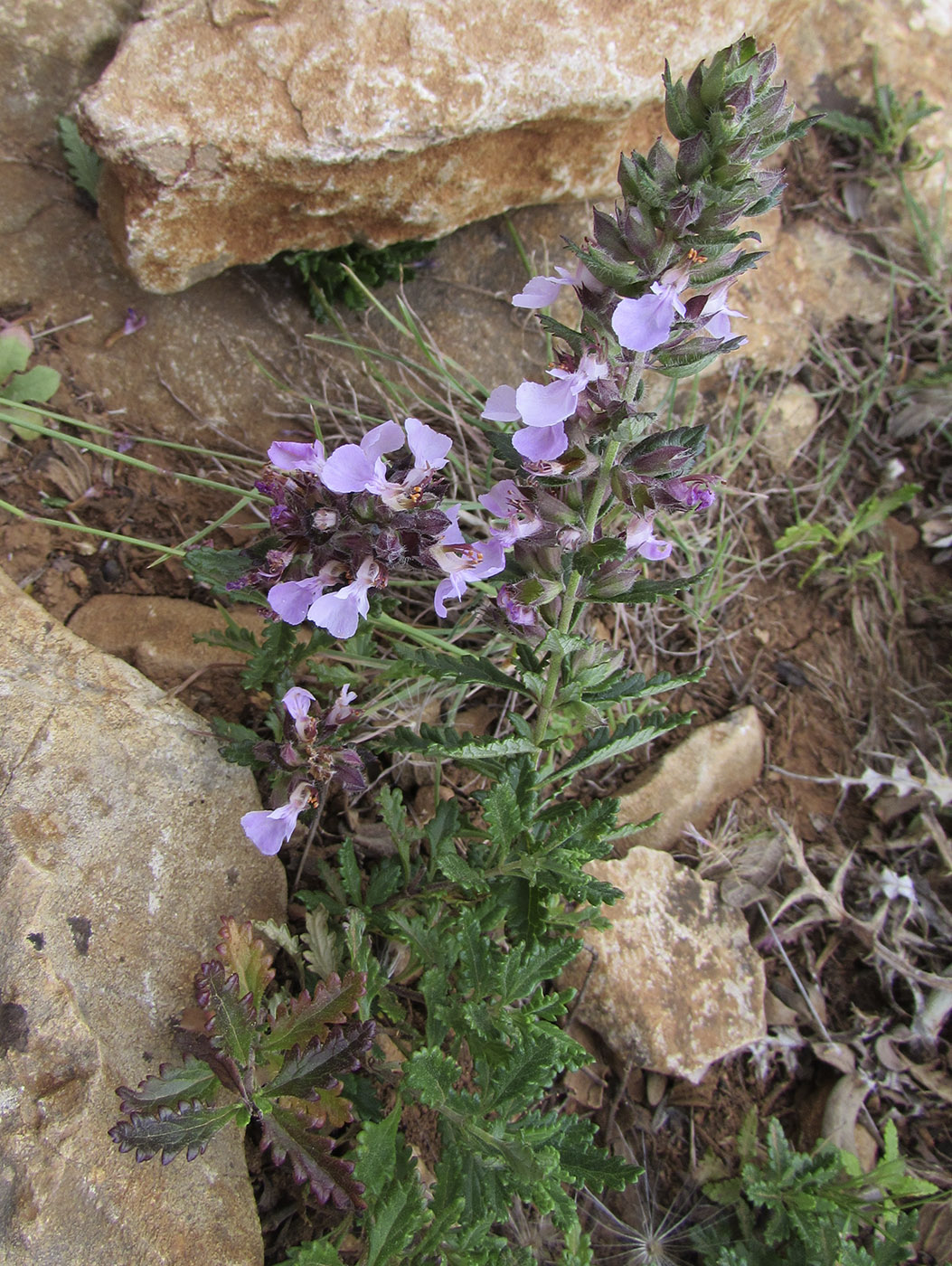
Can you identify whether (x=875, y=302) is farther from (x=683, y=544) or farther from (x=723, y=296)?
(x=723, y=296)

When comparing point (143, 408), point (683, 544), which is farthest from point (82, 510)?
point (683, 544)

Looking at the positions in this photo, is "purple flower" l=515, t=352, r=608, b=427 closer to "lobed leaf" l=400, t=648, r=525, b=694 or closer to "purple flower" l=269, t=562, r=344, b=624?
"purple flower" l=269, t=562, r=344, b=624

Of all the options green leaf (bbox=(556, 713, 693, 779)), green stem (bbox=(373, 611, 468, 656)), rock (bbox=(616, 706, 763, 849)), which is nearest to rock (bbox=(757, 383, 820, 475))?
rock (bbox=(616, 706, 763, 849))

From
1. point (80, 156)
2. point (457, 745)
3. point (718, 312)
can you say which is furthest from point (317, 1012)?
point (80, 156)

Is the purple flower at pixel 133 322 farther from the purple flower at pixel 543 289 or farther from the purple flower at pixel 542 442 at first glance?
the purple flower at pixel 542 442

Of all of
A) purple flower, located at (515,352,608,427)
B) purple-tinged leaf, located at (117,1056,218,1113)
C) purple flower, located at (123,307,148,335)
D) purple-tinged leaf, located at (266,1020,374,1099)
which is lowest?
purple-tinged leaf, located at (266,1020,374,1099)

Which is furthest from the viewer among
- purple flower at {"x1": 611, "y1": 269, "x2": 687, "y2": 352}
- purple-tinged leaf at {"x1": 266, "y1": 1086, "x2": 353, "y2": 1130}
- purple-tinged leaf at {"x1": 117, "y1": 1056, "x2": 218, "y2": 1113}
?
purple-tinged leaf at {"x1": 266, "y1": 1086, "x2": 353, "y2": 1130}

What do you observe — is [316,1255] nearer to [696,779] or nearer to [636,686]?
[636,686]
